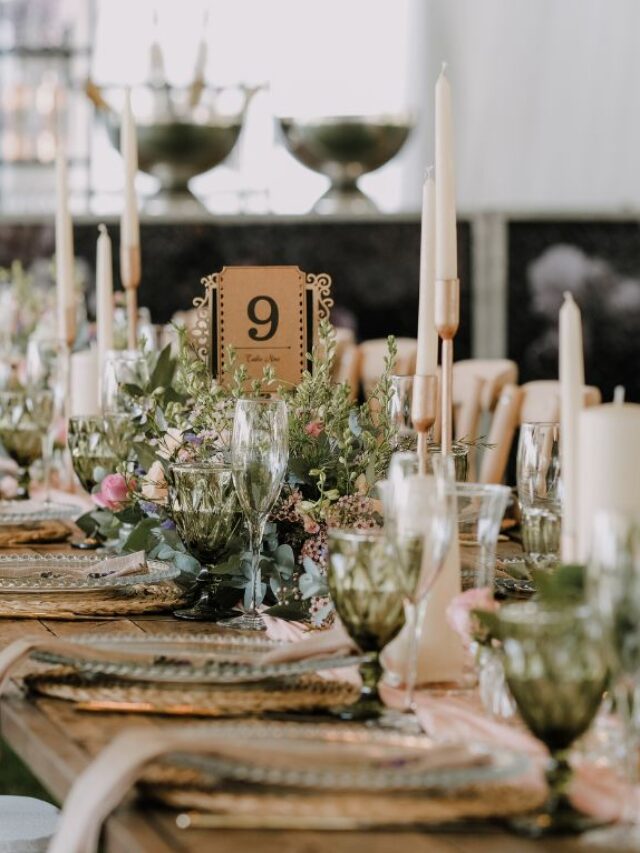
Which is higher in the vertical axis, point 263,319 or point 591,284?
point 591,284

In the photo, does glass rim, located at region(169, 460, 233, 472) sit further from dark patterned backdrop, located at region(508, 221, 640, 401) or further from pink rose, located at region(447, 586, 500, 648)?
dark patterned backdrop, located at region(508, 221, 640, 401)

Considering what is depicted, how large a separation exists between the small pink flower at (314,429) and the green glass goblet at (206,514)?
99 millimetres

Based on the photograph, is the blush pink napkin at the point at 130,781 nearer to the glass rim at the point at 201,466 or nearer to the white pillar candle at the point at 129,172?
the glass rim at the point at 201,466

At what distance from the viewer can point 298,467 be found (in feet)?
5.83

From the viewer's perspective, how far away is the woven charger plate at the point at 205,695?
1263 millimetres

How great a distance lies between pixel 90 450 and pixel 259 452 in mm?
702

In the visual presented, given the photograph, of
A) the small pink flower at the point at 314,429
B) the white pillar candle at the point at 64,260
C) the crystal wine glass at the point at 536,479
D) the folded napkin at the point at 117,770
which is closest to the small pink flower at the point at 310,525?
the small pink flower at the point at 314,429

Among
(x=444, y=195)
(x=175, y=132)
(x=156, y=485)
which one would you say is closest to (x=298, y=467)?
(x=156, y=485)

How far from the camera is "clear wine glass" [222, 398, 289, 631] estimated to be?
5.36 ft

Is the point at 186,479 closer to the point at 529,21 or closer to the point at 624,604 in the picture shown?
the point at 624,604

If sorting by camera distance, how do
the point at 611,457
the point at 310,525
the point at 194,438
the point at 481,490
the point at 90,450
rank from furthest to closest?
the point at 90,450 < the point at 194,438 < the point at 310,525 < the point at 481,490 < the point at 611,457

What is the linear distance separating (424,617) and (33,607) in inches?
19.5

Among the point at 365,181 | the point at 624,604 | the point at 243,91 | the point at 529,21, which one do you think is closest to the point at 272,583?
the point at 624,604

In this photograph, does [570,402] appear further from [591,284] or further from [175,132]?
[175,132]
